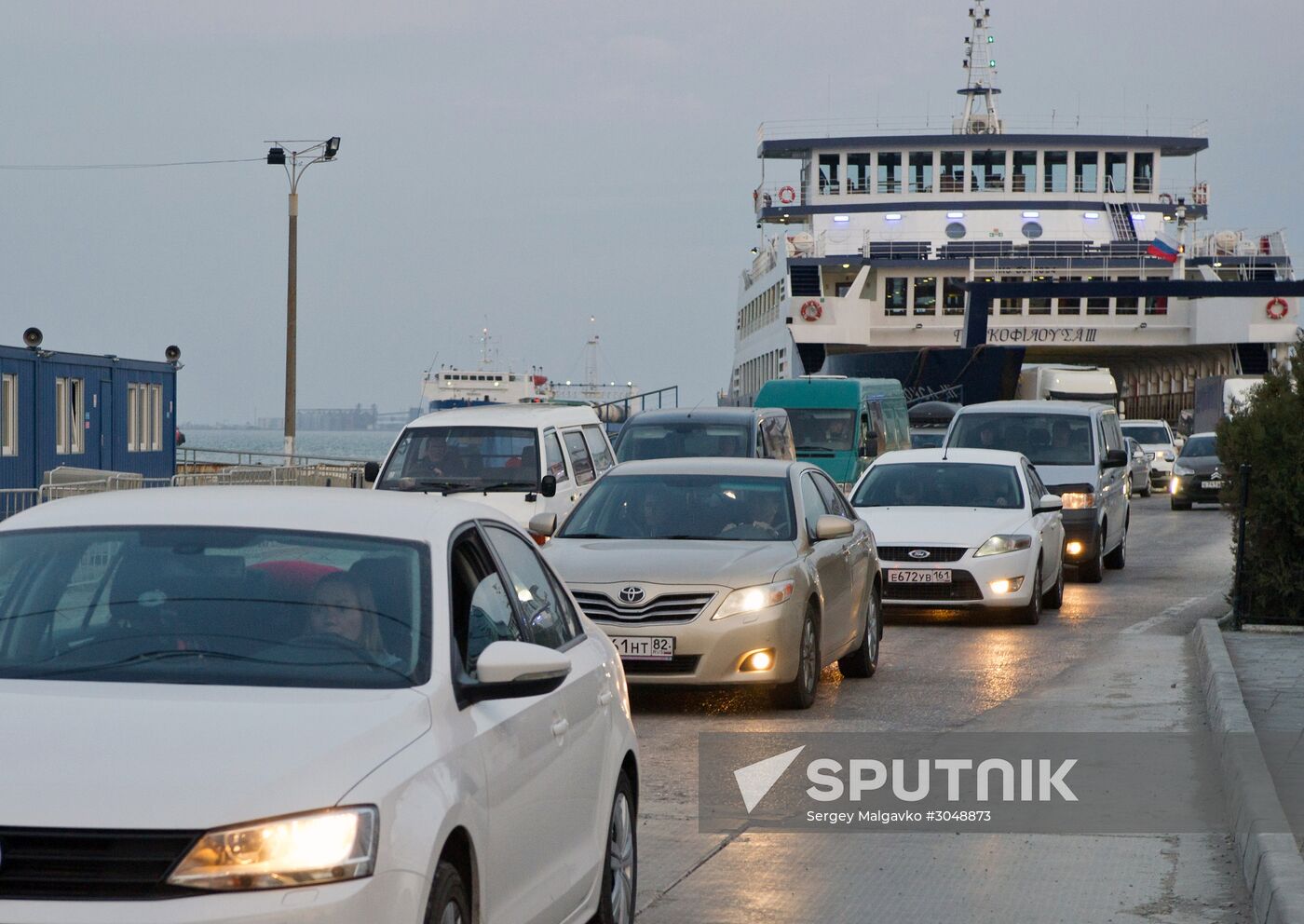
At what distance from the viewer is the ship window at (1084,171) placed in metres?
59.5

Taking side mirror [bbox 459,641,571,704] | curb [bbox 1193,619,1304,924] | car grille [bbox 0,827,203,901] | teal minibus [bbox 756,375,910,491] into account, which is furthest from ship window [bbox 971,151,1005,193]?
car grille [bbox 0,827,203,901]

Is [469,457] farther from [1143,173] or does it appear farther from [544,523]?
[1143,173]

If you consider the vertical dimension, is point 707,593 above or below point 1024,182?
below

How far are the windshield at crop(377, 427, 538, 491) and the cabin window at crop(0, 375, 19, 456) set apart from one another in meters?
11.0

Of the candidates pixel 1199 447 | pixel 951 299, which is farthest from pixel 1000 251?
pixel 1199 447

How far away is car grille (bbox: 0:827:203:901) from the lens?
3.36m

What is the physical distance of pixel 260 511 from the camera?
185 inches

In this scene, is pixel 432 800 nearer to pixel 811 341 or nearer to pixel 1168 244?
pixel 811 341

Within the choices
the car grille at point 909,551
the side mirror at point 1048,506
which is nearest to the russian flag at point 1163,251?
the side mirror at point 1048,506

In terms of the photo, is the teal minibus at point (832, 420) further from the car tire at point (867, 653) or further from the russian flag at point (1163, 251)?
the russian flag at point (1163, 251)

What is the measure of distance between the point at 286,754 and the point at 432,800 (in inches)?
13.2

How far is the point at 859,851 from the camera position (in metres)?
7.03

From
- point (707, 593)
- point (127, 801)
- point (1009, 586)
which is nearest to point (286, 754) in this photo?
point (127, 801)

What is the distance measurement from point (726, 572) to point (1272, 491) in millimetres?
5113
